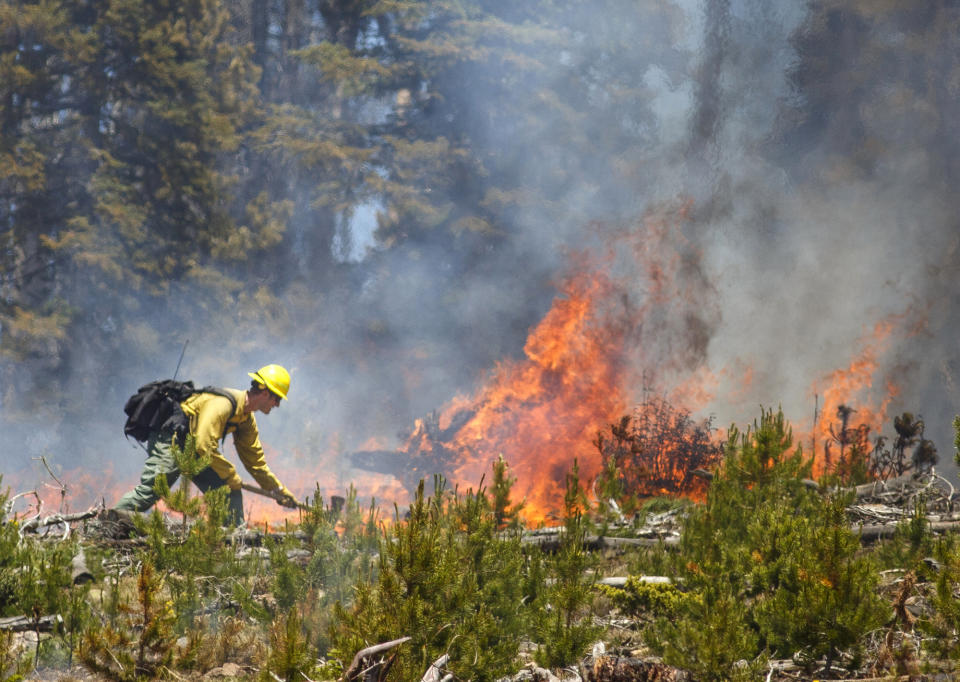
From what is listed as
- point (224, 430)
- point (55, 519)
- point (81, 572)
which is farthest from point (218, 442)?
point (81, 572)

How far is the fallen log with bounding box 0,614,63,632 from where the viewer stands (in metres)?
4.91

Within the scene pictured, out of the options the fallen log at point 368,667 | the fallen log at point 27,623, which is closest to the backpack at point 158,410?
the fallen log at point 27,623

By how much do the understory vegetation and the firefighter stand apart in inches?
29.0

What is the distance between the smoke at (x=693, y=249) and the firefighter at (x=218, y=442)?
1101 cm

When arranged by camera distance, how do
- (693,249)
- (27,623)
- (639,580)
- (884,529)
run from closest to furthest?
(27,623), (639,580), (884,529), (693,249)

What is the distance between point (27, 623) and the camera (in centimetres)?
500

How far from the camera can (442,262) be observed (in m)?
21.5

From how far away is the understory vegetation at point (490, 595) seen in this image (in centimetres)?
346

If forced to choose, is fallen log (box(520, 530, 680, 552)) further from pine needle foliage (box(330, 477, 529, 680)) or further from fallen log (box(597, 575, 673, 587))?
pine needle foliage (box(330, 477, 529, 680))

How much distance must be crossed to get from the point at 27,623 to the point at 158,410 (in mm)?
3053

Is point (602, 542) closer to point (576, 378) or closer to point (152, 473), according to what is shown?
point (152, 473)

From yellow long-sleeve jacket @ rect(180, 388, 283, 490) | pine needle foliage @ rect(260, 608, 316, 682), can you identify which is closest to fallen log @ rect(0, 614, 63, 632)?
yellow long-sleeve jacket @ rect(180, 388, 283, 490)

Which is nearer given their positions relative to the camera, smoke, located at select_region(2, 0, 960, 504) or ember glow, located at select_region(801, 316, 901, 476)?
ember glow, located at select_region(801, 316, 901, 476)

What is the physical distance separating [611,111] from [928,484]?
1597 cm
